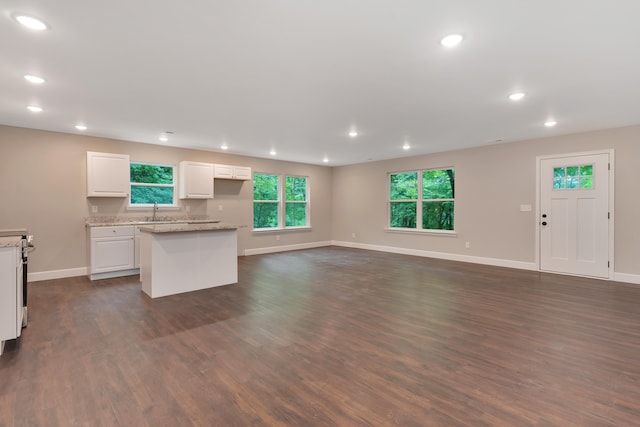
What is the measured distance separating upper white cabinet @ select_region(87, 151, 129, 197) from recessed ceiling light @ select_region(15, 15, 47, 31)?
3565 millimetres

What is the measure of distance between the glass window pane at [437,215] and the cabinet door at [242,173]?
421 cm

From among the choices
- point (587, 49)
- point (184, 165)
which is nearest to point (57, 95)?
point (184, 165)

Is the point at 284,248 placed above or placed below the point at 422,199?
below

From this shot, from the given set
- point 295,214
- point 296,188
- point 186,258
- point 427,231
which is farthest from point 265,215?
point 427,231

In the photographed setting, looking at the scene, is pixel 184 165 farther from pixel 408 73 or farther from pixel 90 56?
pixel 408 73

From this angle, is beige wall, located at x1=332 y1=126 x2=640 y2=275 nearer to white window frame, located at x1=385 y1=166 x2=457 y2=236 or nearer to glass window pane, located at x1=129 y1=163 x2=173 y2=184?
white window frame, located at x1=385 y1=166 x2=457 y2=236

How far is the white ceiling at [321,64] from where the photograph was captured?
2.00 m

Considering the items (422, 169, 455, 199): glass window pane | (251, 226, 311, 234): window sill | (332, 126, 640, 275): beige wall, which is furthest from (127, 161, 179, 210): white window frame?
(422, 169, 455, 199): glass window pane

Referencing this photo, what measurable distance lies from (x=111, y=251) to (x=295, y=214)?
4.59 metres

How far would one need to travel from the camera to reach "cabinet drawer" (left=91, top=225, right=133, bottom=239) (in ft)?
16.3

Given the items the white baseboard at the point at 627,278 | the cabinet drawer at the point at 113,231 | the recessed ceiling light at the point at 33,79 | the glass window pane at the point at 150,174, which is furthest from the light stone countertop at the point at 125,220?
the white baseboard at the point at 627,278

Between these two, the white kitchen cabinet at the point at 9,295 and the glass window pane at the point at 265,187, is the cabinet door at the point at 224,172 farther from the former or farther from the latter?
the white kitchen cabinet at the point at 9,295

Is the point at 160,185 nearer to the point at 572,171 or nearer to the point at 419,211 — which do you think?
the point at 419,211

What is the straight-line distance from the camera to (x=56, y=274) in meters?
5.14
